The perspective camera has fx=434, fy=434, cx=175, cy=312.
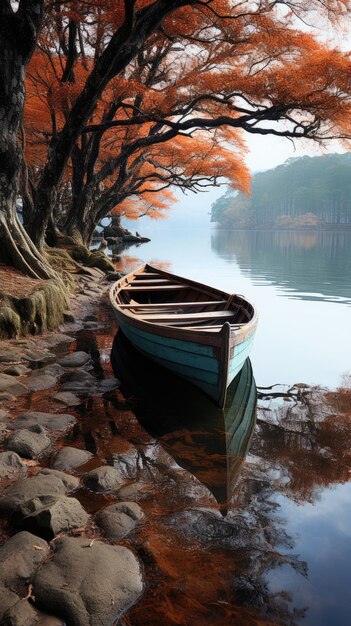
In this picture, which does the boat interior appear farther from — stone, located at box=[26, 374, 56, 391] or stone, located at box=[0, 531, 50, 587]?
stone, located at box=[0, 531, 50, 587]

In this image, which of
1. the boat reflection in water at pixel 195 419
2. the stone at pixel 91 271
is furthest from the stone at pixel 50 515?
the stone at pixel 91 271

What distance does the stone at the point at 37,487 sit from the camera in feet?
10.2

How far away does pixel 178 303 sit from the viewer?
8219 mm

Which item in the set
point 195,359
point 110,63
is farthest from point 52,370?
point 110,63

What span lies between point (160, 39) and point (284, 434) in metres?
13.6

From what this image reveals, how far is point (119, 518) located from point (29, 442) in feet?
4.29

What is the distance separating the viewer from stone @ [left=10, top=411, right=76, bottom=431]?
177 inches

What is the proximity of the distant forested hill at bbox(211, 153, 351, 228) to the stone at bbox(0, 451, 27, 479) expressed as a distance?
236ft

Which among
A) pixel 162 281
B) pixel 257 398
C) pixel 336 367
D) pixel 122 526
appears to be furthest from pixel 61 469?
pixel 162 281

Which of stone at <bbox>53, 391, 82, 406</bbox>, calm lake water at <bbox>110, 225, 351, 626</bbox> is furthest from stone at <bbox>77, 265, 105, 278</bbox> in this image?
stone at <bbox>53, 391, 82, 406</bbox>

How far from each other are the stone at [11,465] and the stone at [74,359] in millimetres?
3034

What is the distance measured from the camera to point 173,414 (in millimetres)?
5543

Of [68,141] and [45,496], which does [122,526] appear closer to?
[45,496]

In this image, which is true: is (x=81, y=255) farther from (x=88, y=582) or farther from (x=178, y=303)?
(x=88, y=582)
